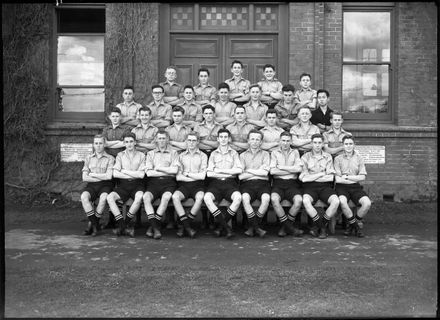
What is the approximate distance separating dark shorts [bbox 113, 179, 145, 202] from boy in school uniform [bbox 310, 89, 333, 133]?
3048 millimetres

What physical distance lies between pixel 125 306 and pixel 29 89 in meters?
7.27

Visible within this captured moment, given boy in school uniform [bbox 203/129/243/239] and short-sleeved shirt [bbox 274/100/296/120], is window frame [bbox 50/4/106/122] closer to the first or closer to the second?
short-sleeved shirt [bbox 274/100/296/120]

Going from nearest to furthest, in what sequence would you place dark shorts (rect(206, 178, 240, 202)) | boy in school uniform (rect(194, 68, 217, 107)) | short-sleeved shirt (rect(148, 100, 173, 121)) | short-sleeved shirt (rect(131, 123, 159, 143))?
dark shorts (rect(206, 178, 240, 202)) → short-sleeved shirt (rect(131, 123, 159, 143)) → short-sleeved shirt (rect(148, 100, 173, 121)) → boy in school uniform (rect(194, 68, 217, 107))

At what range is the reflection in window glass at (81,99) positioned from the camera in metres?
11.0

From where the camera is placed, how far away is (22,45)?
1055 centimetres

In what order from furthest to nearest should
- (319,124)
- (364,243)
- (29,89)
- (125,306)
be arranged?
(29,89)
(319,124)
(364,243)
(125,306)

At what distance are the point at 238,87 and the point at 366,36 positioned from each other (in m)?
3.41

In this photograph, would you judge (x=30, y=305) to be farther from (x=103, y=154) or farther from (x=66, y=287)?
(x=103, y=154)

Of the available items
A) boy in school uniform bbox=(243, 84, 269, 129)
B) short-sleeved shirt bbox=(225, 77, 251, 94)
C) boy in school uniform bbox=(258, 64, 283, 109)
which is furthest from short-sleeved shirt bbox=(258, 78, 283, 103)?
boy in school uniform bbox=(243, 84, 269, 129)

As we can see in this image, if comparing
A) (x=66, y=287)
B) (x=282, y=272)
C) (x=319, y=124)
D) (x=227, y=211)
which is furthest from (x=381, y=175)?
(x=66, y=287)

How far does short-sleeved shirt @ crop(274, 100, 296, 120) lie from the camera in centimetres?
875

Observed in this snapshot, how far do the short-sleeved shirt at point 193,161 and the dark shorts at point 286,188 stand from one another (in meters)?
1.07

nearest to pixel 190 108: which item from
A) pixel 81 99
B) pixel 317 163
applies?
pixel 317 163

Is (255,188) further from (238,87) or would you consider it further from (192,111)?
(238,87)
